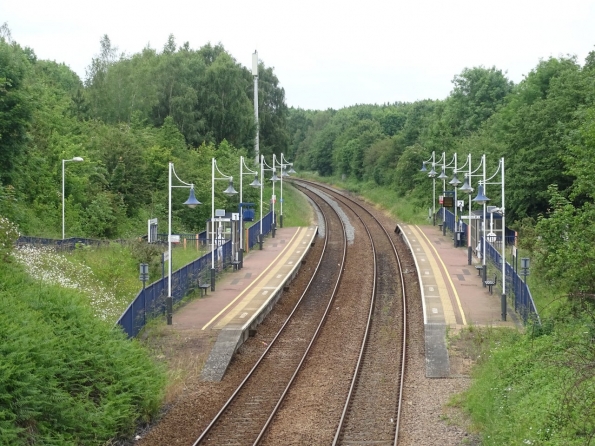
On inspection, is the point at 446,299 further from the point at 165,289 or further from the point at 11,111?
the point at 11,111

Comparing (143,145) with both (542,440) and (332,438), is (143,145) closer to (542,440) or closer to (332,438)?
(332,438)

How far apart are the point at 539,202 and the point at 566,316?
23.5m

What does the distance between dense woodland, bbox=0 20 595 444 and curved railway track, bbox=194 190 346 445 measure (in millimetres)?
1738

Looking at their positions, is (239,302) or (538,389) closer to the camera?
(538,389)

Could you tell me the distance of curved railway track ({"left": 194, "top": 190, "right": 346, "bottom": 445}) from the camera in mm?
16000

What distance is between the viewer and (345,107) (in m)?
175

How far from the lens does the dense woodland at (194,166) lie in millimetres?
14695

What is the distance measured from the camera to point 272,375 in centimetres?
2034

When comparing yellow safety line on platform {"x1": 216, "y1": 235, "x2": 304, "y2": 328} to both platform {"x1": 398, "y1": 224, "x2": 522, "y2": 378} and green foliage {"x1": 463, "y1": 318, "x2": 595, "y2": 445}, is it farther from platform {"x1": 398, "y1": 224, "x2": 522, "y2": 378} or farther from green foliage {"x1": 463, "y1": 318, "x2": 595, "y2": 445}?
green foliage {"x1": 463, "y1": 318, "x2": 595, "y2": 445}

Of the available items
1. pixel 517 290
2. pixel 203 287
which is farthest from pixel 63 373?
pixel 517 290

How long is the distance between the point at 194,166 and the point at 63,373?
41.2 metres

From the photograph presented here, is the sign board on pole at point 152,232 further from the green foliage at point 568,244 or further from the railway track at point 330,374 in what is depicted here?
the green foliage at point 568,244

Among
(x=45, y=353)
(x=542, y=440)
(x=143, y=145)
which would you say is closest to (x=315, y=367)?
(x=45, y=353)

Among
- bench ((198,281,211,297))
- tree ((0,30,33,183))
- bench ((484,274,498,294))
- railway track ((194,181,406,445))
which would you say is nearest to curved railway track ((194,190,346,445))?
railway track ((194,181,406,445))
